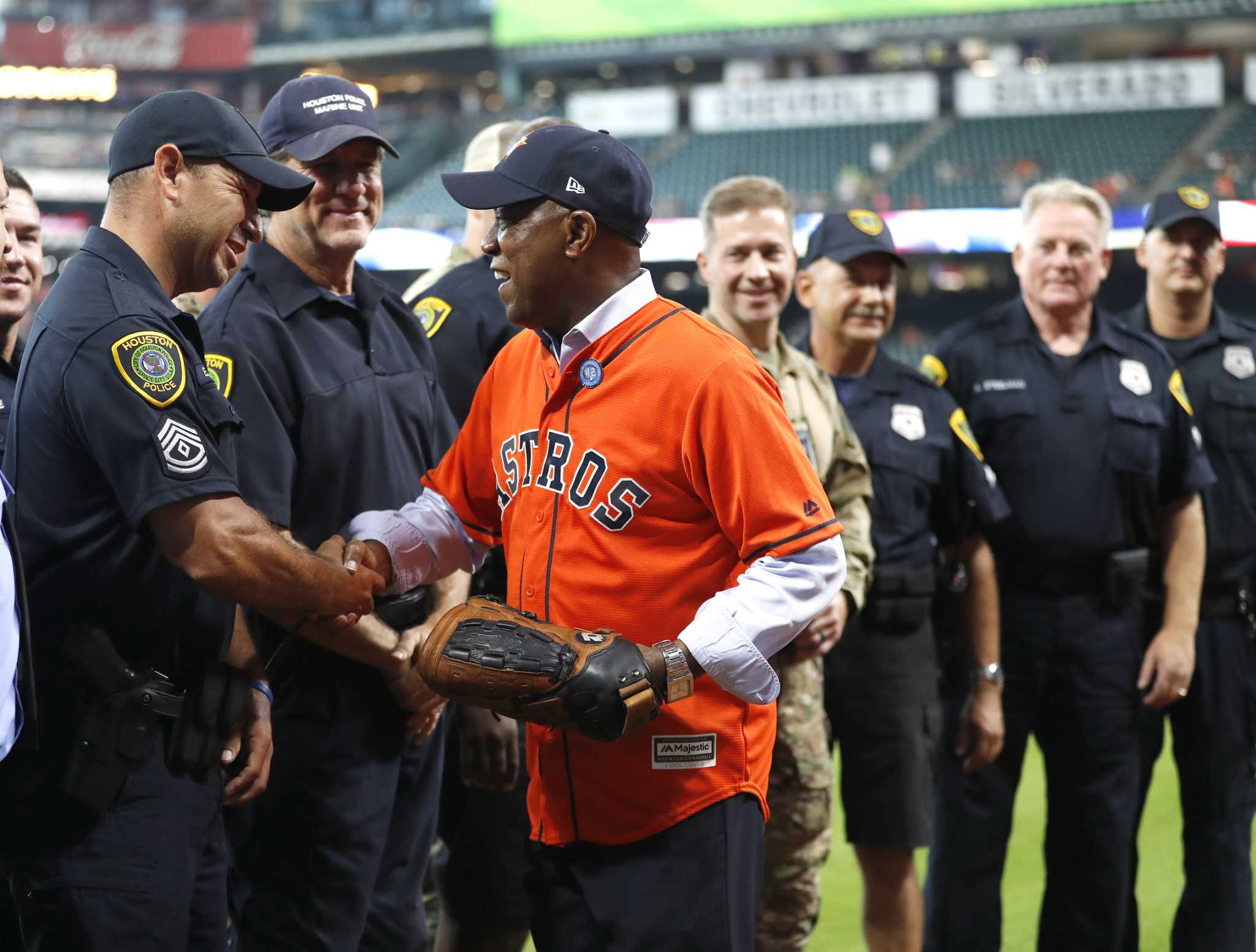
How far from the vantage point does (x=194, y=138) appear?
2178 millimetres

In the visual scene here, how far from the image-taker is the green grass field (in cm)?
427

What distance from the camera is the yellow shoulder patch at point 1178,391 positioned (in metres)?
3.88

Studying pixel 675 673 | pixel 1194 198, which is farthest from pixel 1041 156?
pixel 675 673

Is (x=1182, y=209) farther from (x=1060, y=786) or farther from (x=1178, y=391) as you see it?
(x=1060, y=786)

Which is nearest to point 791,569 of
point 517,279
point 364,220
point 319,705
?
point 517,279

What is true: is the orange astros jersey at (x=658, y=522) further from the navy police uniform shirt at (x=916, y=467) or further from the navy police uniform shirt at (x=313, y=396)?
the navy police uniform shirt at (x=916, y=467)

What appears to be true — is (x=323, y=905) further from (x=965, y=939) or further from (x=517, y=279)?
(x=965, y=939)

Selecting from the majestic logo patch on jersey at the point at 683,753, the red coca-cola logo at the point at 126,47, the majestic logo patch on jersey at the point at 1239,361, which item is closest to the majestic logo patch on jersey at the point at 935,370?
the majestic logo patch on jersey at the point at 1239,361

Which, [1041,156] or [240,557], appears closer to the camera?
[240,557]

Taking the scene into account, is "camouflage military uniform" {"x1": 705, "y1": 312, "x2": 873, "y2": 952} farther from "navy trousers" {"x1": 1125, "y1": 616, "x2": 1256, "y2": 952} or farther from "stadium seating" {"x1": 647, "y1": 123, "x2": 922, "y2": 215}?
"stadium seating" {"x1": 647, "y1": 123, "x2": 922, "y2": 215}

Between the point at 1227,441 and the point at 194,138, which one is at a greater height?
the point at 194,138

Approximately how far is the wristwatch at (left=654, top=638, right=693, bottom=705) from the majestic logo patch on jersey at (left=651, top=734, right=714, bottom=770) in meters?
0.12

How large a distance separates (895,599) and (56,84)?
35549 mm

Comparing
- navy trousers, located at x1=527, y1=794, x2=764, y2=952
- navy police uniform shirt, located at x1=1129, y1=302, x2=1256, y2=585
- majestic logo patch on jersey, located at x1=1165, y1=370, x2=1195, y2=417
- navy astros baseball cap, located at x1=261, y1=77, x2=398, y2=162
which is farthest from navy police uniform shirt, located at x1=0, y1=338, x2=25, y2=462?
navy police uniform shirt, located at x1=1129, y1=302, x2=1256, y2=585
